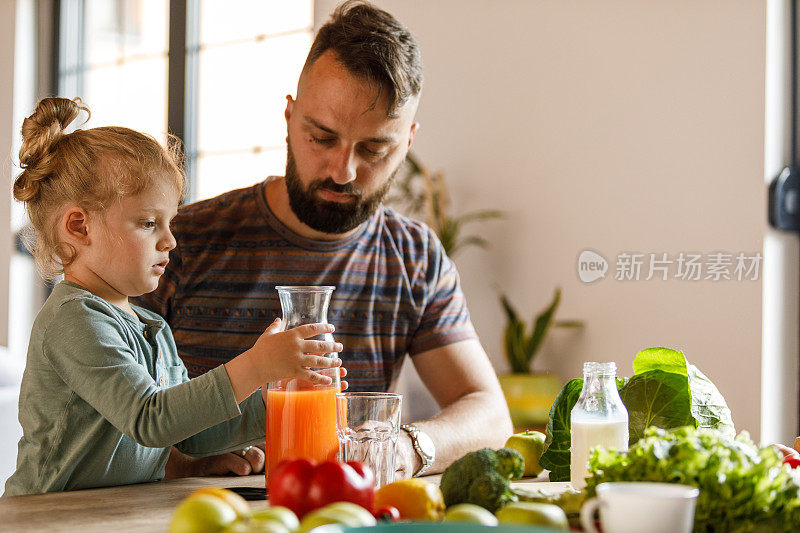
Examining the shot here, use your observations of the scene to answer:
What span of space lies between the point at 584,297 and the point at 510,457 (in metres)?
2.20

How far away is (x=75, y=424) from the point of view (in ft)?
4.00

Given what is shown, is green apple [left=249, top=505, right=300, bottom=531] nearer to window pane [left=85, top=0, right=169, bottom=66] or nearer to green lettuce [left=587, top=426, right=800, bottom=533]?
green lettuce [left=587, top=426, right=800, bottom=533]

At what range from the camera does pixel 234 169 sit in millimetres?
4602

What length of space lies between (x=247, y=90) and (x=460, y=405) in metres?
3.17

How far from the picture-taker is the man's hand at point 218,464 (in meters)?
1.37

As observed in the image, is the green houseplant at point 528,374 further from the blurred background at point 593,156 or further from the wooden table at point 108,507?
the wooden table at point 108,507

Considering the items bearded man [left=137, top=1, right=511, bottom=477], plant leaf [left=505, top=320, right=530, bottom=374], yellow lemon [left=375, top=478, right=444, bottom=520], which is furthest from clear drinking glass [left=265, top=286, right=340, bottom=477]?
plant leaf [left=505, top=320, right=530, bottom=374]

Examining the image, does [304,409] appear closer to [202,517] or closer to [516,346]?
[202,517]

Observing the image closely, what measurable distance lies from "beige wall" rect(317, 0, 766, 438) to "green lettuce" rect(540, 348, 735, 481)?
1564 mm

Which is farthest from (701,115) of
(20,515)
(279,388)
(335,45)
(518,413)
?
(20,515)

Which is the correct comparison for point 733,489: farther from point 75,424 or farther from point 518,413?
point 518,413

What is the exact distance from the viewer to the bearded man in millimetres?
1764

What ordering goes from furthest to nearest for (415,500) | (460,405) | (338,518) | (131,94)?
1. (131,94)
2. (460,405)
3. (415,500)
4. (338,518)

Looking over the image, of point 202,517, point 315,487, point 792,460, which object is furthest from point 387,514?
point 792,460
